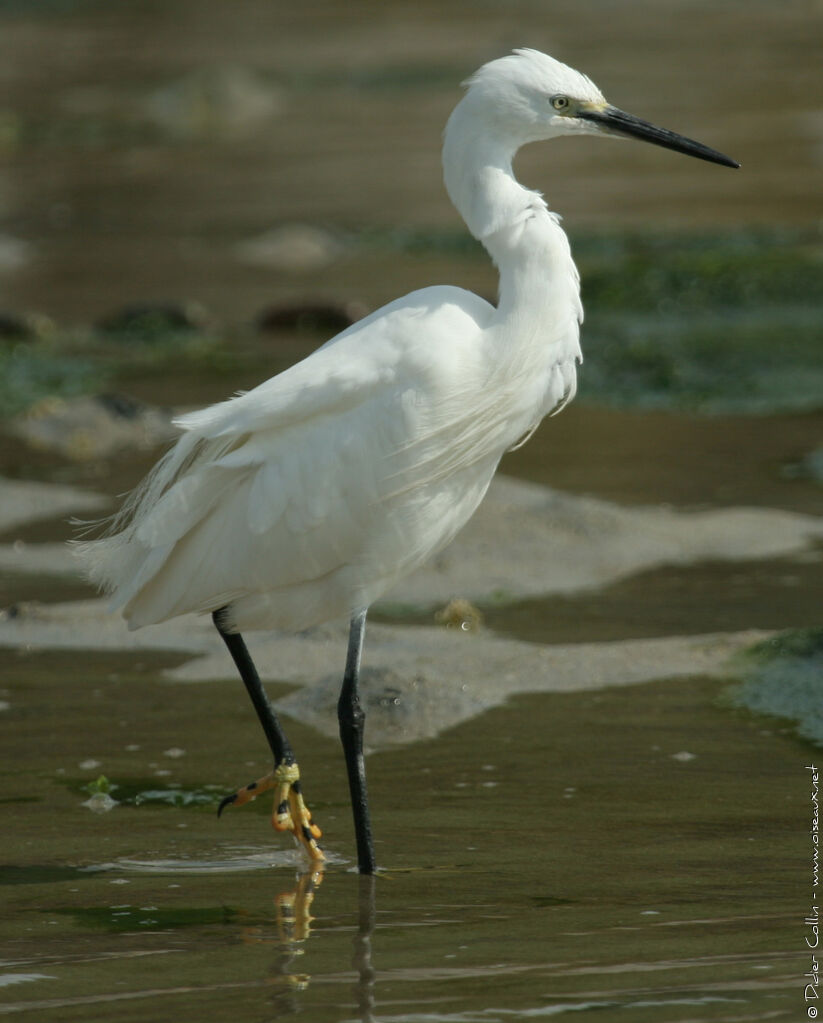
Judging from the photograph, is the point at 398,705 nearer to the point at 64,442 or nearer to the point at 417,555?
the point at 417,555

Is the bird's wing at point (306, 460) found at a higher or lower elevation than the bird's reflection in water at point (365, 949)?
higher

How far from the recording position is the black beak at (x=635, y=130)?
448cm

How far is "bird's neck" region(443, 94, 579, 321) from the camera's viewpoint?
4297 mm

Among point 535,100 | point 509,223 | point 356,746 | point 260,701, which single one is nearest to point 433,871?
point 356,746

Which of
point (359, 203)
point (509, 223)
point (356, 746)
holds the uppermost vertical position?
point (509, 223)

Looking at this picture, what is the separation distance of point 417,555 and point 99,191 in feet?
48.4

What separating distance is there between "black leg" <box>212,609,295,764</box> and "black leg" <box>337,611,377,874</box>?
157mm

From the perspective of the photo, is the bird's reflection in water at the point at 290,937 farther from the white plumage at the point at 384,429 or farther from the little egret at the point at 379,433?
the white plumage at the point at 384,429

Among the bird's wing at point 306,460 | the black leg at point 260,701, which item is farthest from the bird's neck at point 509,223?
the black leg at point 260,701

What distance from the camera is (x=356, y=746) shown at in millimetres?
4332

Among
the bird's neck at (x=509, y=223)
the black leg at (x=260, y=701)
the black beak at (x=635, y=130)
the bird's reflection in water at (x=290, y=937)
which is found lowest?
the bird's reflection in water at (x=290, y=937)

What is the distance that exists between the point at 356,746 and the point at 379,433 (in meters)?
0.79

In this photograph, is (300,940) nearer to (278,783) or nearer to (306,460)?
(278,783)

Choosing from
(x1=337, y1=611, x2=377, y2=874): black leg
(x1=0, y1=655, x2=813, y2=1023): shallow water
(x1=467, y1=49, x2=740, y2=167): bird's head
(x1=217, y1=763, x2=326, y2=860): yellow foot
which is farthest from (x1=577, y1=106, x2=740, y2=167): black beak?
(x1=217, y1=763, x2=326, y2=860): yellow foot
